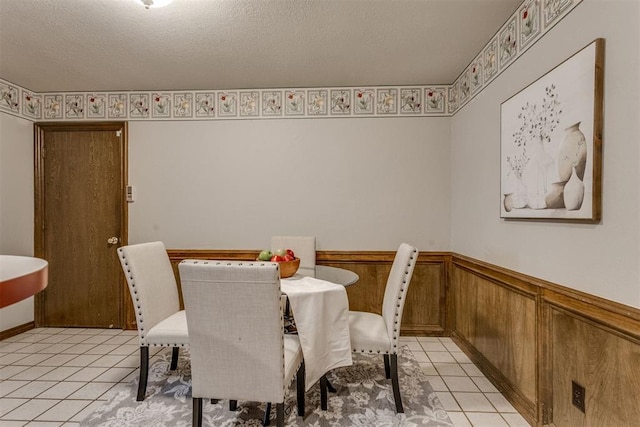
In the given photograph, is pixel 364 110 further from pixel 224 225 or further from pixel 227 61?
pixel 224 225

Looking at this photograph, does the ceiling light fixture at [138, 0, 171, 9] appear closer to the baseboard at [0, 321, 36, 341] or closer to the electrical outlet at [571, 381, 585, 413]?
the electrical outlet at [571, 381, 585, 413]

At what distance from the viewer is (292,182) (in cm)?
337

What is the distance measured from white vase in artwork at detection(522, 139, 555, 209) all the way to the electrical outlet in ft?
2.84

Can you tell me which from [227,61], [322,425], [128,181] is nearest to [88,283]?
[128,181]

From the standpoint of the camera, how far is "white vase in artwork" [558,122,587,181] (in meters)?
1.48

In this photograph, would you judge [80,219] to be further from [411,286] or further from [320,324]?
[411,286]

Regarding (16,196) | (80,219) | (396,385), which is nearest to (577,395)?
(396,385)

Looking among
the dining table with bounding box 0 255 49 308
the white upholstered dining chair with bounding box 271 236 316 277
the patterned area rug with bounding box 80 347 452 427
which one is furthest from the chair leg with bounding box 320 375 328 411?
the dining table with bounding box 0 255 49 308

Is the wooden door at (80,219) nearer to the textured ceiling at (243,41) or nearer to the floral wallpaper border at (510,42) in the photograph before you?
the textured ceiling at (243,41)

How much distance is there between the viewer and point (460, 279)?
297 centimetres

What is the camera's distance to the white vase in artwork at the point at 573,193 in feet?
4.90

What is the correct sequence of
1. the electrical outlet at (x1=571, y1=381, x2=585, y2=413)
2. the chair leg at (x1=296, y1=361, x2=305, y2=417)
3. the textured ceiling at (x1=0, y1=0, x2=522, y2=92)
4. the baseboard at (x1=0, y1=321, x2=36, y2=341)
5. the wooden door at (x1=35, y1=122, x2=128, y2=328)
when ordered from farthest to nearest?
the wooden door at (x1=35, y1=122, x2=128, y2=328) < the baseboard at (x1=0, y1=321, x2=36, y2=341) < the textured ceiling at (x1=0, y1=0, x2=522, y2=92) < the chair leg at (x1=296, y1=361, x2=305, y2=417) < the electrical outlet at (x1=571, y1=381, x2=585, y2=413)

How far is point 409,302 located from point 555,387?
1.62 meters

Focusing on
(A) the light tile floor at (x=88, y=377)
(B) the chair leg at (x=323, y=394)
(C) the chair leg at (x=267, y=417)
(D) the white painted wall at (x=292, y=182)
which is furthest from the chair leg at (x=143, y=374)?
(D) the white painted wall at (x=292, y=182)
